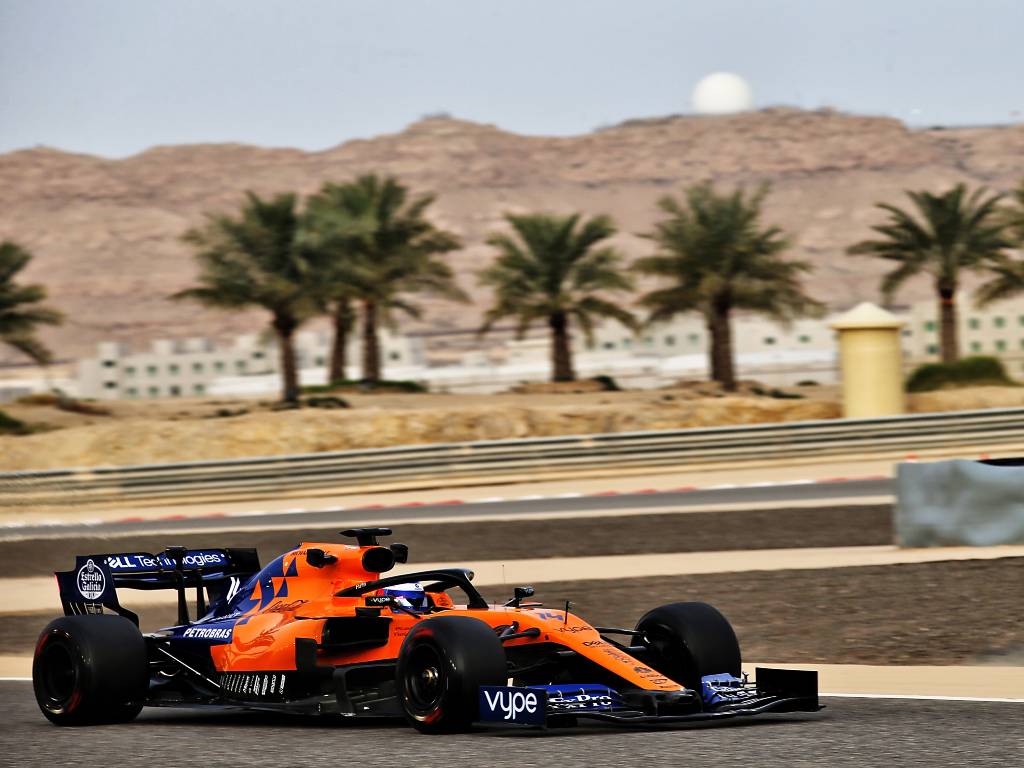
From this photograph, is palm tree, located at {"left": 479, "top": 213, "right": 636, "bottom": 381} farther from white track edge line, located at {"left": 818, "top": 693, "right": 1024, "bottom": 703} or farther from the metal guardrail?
white track edge line, located at {"left": 818, "top": 693, "right": 1024, "bottom": 703}

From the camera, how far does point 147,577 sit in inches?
441

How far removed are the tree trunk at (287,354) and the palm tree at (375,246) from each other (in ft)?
8.40

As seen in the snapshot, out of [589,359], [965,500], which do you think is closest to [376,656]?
[965,500]

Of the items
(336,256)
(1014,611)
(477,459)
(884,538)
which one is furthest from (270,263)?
(1014,611)

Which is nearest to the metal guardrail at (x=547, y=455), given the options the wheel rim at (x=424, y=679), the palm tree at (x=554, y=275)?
the wheel rim at (x=424, y=679)

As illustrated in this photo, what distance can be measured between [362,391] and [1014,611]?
147 ft

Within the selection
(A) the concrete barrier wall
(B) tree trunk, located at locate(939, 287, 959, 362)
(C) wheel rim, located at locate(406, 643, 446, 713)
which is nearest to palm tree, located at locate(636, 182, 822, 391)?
(B) tree trunk, located at locate(939, 287, 959, 362)

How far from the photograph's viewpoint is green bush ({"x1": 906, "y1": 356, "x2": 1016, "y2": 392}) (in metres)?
49.9

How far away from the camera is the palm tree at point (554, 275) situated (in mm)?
55188

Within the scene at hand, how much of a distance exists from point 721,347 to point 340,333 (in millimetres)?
15076

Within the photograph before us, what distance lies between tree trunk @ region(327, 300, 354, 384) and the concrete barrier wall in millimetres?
39467

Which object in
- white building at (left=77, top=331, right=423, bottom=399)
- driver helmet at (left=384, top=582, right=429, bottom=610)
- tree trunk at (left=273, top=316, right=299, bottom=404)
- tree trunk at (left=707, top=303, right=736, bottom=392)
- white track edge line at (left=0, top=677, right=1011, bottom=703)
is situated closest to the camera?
driver helmet at (left=384, top=582, right=429, bottom=610)

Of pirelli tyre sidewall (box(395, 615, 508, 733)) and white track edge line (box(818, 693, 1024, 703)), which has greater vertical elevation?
pirelli tyre sidewall (box(395, 615, 508, 733))

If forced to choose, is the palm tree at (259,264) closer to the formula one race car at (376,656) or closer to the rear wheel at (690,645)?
the formula one race car at (376,656)
